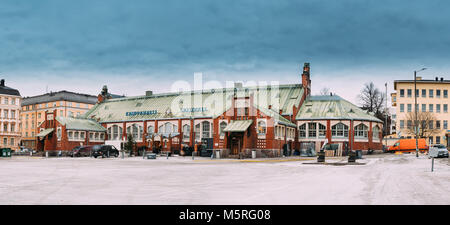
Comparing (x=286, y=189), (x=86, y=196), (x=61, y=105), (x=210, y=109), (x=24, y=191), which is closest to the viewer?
(x=86, y=196)

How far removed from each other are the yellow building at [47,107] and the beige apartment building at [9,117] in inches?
790

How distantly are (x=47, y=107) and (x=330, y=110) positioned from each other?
86218 millimetres

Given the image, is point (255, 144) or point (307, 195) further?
point (255, 144)

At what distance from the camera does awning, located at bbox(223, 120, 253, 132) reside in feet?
178

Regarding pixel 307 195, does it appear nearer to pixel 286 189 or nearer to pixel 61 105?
pixel 286 189

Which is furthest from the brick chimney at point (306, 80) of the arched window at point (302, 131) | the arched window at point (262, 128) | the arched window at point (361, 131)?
the arched window at point (262, 128)

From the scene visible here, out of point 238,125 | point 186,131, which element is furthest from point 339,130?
point 186,131

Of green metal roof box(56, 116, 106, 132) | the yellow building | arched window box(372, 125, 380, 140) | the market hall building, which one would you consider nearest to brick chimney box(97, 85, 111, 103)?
the market hall building

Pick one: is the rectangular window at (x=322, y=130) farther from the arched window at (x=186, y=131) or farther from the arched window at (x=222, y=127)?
the arched window at (x=186, y=131)

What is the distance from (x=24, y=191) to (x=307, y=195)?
9.62m

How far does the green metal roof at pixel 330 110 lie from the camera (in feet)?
217
